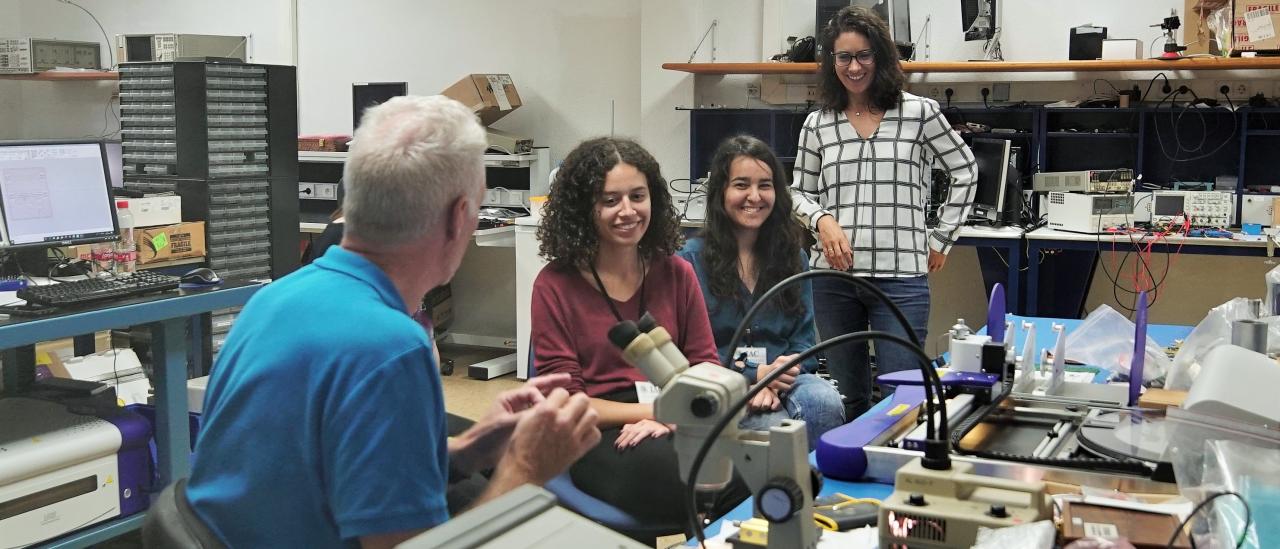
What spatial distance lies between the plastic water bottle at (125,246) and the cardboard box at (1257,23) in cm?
426

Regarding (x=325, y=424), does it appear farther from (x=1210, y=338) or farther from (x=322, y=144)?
(x=322, y=144)

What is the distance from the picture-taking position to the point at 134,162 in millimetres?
3867

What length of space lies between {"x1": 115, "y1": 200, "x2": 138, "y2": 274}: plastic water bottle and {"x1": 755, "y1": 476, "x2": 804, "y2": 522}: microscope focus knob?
299 centimetres

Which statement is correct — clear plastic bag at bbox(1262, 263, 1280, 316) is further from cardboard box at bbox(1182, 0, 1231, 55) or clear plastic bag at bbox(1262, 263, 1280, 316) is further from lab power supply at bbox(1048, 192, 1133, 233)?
cardboard box at bbox(1182, 0, 1231, 55)

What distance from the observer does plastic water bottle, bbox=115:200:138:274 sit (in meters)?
3.56

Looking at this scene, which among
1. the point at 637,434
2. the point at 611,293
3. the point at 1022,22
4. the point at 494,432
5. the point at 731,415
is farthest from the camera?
the point at 1022,22

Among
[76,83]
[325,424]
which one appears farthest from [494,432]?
[76,83]

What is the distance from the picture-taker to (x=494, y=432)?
5.06 feet

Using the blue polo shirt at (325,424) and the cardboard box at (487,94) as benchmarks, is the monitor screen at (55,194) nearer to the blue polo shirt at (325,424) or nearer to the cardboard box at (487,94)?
the cardboard box at (487,94)

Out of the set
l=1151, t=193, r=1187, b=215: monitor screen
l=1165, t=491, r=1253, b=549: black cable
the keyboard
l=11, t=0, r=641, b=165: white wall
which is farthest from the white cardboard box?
l=1165, t=491, r=1253, b=549: black cable

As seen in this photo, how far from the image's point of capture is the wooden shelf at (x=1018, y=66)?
15.4ft

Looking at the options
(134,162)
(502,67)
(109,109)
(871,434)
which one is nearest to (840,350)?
(871,434)

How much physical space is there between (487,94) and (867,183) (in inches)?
107

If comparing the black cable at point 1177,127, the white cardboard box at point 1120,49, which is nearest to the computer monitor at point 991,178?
the white cardboard box at point 1120,49
